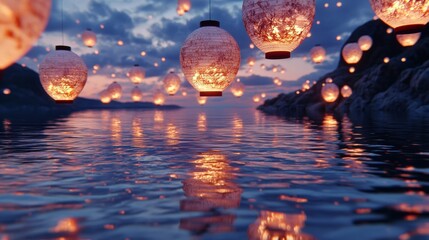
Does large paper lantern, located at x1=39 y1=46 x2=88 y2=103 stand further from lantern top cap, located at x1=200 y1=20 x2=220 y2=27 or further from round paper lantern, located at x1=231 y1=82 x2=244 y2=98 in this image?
round paper lantern, located at x1=231 y1=82 x2=244 y2=98

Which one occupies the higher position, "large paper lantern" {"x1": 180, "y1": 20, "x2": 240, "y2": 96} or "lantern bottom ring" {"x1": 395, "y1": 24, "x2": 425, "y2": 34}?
"lantern bottom ring" {"x1": 395, "y1": 24, "x2": 425, "y2": 34}

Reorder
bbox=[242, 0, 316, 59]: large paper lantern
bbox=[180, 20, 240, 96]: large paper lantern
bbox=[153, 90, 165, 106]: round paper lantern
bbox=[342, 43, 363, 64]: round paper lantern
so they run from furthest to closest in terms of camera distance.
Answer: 1. bbox=[153, 90, 165, 106]: round paper lantern
2. bbox=[342, 43, 363, 64]: round paper lantern
3. bbox=[180, 20, 240, 96]: large paper lantern
4. bbox=[242, 0, 316, 59]: large paper lantern

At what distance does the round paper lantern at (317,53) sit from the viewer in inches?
854

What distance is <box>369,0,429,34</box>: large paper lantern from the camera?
649cm

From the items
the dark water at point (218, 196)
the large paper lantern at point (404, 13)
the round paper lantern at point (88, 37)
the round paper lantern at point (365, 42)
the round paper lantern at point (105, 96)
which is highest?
the round paper lantern at point (365, 42)

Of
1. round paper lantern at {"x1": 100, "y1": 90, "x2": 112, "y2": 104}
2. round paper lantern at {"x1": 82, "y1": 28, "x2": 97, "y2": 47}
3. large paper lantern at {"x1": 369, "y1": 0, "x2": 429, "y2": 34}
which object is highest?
round paper lantern at {"x1": 82, "y1": 28, "x2": 97, "y2": 47}

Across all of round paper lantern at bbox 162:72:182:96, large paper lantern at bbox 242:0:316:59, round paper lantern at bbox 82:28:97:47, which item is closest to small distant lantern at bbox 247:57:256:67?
round paper lantern at bbox 162:72:182:96

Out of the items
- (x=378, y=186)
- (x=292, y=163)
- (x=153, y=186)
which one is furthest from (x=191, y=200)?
(x=292, y=163)

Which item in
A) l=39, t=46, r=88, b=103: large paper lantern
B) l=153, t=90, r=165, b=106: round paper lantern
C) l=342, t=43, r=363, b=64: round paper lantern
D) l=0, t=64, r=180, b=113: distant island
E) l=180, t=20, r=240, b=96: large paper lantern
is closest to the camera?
l=180, t=20, r=240, b=96: large paper lantern

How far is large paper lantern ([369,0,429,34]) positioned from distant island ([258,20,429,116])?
68.5 ft

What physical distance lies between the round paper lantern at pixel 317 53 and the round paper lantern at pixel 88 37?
11.7m

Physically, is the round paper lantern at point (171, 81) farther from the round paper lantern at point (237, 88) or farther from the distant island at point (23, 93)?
the distant island at point (23, 93)

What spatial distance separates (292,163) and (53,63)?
5631 millimetres

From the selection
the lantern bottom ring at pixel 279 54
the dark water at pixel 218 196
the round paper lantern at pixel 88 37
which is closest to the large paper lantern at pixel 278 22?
the lantern bottom ring at pixel 279 54
